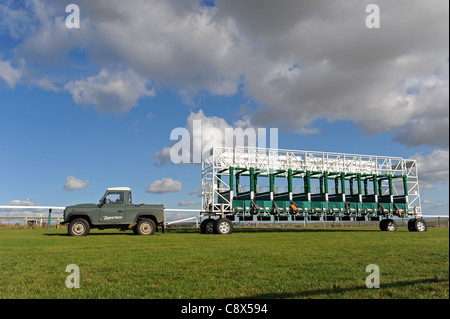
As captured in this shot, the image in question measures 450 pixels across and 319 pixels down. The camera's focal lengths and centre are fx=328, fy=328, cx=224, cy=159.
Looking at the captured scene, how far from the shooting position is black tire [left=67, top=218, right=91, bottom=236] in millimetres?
17469

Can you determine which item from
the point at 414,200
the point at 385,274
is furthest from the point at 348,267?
the point at 414,200

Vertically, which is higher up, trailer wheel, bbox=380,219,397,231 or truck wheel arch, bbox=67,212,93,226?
truck wheel arch, bbox=67,212,93,226

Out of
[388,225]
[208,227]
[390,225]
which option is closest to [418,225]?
[390,225]

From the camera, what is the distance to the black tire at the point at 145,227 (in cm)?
1823

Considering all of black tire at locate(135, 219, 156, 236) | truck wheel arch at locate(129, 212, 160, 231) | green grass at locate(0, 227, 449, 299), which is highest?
truck wheel arch at locate(129, 212, 160, 231)

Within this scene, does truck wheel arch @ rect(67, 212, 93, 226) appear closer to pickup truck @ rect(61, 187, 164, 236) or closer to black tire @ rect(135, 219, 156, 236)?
Result: pickup truck @ rect(61, 187, 164, 236)

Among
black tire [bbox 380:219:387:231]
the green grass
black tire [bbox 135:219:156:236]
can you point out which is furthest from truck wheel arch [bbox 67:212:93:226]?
black tire [bbox 380:219:387:231]

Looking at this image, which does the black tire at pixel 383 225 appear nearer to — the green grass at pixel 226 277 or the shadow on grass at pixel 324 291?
the green grass at pixel 226 277

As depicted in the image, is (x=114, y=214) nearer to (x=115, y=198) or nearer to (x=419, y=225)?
Answer: (x=115, y=198)

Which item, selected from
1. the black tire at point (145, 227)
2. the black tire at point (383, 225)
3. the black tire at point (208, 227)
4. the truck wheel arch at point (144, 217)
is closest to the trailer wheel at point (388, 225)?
the black tire at point (383, 225)

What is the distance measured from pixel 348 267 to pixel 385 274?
0.84 meters

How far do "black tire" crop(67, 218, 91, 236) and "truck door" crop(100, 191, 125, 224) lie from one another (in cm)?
86
